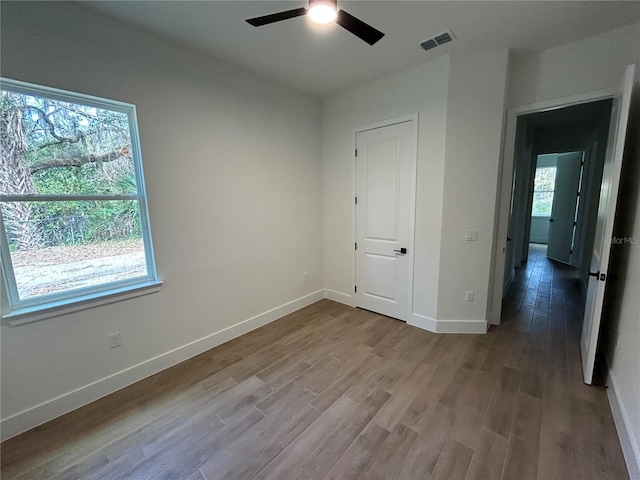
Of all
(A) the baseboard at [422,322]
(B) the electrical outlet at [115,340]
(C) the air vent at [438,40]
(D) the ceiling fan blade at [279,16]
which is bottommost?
(A) the baseboard at [422,322]

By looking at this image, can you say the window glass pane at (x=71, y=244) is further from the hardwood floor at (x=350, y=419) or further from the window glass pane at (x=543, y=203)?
the window glass pane at (x=543, y=203)

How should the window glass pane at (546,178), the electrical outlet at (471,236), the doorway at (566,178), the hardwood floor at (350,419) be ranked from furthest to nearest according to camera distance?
the window glass pane at (546,178) → the doorway at (566,178) → the electrical outlet at (471,236) → the hardwood floor at (350,419)

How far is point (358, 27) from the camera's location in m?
1.52

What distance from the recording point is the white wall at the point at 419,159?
267 centimetres

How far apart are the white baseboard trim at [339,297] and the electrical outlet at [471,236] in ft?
5.33

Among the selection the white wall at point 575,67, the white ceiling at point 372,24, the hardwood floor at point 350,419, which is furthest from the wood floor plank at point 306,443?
the white wall at point 575,67

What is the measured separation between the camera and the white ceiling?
1818 mm

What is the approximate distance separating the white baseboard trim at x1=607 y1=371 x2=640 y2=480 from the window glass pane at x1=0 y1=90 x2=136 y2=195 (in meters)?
3.52

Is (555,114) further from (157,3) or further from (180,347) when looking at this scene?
(180,347)

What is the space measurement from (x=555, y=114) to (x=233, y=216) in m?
4.91

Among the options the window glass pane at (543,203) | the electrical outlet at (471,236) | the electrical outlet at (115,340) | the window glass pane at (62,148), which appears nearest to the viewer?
the window glass pane at (62,148)

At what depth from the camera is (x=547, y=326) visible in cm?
292

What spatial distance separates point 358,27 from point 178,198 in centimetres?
186

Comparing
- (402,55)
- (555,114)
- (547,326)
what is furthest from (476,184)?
(555,114)
